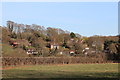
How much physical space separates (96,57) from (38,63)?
15990 millimetres

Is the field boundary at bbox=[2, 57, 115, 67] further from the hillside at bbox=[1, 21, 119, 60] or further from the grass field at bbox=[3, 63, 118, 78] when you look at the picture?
the hillside at bbox=[1, 21, 119, 60]

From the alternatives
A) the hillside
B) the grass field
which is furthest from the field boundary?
the hillside

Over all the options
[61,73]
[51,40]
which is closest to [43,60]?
[61,73]

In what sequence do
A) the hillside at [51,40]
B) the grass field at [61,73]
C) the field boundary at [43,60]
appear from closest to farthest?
1. the grass field at [61,73]
2. the field boundary at [43,60]
3. the hillside at [51,40]

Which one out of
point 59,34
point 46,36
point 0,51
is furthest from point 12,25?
point 0,51

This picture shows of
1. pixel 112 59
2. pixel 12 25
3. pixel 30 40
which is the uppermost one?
pixel 12 25

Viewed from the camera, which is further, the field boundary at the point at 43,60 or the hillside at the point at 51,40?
the hillside at the point at 51,40

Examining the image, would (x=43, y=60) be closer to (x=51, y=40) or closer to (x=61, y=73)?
(x=61, y=73)

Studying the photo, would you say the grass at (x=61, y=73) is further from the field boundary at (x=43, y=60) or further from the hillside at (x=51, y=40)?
the hillside at (x=51, y=40)

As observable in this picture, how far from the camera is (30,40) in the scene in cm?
7331

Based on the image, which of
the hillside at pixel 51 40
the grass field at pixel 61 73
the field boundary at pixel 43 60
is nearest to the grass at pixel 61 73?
the grass field at pixel 61 73

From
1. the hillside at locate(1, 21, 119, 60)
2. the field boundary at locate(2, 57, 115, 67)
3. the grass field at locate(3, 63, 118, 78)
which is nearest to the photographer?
the grass field at locate(3, 63, 118, 78)

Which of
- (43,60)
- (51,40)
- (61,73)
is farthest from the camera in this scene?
(51,40)

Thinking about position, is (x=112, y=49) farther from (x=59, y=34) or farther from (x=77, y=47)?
(x=59, y=34)
